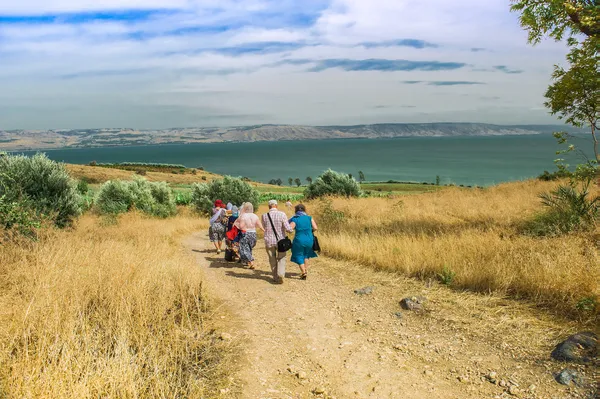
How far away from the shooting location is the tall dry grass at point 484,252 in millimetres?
6430

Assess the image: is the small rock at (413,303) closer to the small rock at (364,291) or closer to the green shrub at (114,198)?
the small rock at (364,291)

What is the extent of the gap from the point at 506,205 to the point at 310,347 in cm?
1257

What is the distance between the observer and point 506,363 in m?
4.91

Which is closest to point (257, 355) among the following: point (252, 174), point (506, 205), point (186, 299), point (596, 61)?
point (186, 299)

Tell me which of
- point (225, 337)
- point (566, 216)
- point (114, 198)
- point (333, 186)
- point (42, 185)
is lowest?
point (114, 198)

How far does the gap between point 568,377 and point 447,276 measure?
143 inches

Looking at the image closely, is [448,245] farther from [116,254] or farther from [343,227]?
[116,254]

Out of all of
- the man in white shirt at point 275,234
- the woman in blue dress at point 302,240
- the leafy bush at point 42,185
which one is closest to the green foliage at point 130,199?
the leafy bush at point 42,185

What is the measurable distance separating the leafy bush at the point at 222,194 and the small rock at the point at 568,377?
25.1m

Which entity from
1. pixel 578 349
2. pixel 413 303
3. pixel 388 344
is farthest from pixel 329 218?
pixel 578 349

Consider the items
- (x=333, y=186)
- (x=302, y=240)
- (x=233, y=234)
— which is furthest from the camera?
(x=333, y=186)

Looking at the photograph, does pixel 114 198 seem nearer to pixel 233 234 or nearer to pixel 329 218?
A: pixel 329 218

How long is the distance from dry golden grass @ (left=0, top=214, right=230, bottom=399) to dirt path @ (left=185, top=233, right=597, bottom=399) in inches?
A: 24.5

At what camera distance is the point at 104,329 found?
18.1 feet
